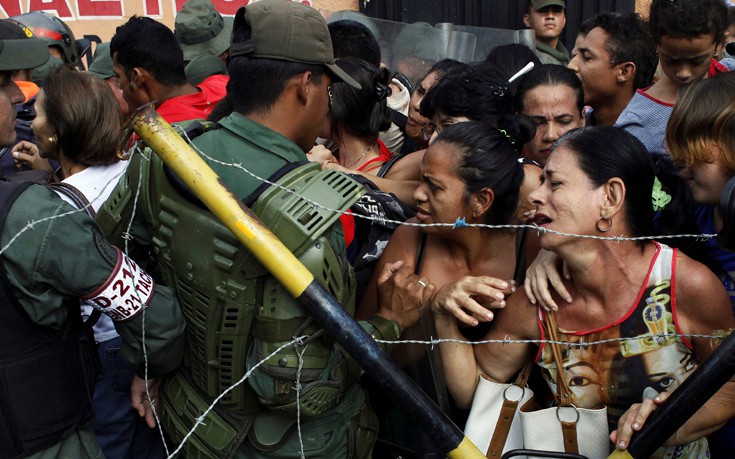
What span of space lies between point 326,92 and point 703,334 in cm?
138

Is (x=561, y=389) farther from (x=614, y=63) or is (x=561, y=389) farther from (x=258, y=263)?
(x=614, y=63)

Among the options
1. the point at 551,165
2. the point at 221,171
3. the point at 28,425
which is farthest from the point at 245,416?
the point at 551,165

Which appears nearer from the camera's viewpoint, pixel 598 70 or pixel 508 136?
pixel 508 136

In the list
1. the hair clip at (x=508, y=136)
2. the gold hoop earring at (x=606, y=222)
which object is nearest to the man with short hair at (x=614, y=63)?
the hair clip at (x=508, y=136)

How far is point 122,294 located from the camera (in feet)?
7.09

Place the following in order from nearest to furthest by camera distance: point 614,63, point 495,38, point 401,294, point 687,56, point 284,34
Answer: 1. point 284,34
2. point 401,294
3. point 687,56
4. point 614,63
5. point 495,38

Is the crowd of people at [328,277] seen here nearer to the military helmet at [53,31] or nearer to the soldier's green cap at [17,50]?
the soldier's green cap at [17,50]

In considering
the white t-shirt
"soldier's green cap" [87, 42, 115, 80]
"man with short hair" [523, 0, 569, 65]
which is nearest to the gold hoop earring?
the white t-shirt

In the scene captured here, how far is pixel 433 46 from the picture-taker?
5496mm

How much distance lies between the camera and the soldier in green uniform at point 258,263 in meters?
2.12

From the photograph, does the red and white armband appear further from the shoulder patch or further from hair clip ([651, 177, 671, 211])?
hair clip ([651, 177, 671, 211])

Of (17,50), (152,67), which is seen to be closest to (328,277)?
(17,50)

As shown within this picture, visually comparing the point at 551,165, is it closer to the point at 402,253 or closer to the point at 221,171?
the point at 402,253

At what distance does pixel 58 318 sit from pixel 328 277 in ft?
2.60
